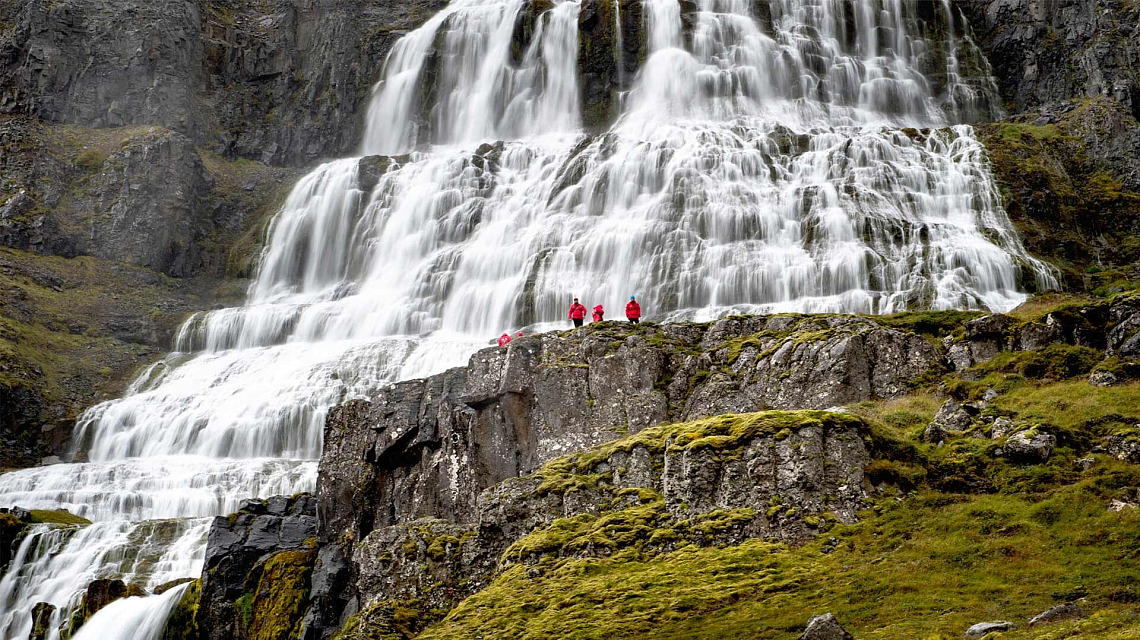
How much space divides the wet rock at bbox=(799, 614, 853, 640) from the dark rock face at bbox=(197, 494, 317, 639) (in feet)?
65.7

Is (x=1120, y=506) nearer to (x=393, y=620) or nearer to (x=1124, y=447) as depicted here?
(x=1124, y=447)

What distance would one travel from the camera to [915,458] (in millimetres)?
20641

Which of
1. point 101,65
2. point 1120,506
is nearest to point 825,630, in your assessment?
point 1120,506

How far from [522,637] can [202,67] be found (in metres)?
93.5

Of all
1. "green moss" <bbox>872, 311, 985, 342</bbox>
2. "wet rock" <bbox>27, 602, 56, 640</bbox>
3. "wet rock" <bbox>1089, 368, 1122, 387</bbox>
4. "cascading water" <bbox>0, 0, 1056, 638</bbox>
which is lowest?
"wet rock" <bbox>27, 602, 56, 640</bbox>

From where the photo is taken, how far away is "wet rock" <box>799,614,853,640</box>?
547 inches

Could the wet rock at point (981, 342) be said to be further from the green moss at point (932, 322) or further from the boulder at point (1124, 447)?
the boulder at point (1124, 447)

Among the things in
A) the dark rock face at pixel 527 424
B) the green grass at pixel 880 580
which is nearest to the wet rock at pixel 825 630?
the green grass at pixel 880 580

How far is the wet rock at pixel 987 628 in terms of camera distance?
13306mm

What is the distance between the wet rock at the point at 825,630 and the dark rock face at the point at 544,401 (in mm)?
13809

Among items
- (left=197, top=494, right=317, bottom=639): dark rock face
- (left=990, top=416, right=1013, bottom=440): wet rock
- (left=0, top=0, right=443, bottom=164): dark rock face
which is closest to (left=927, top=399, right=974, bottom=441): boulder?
(left=990, top=416, right=1013, bottom=440): wet rock

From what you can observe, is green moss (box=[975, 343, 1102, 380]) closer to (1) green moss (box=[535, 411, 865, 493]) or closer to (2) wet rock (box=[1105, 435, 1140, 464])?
(2) wet rock (box=[1105, 435, 1140, 464])

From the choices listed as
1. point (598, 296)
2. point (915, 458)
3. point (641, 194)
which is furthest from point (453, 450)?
point (641, 194)

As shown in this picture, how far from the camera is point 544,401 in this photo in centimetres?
3141
